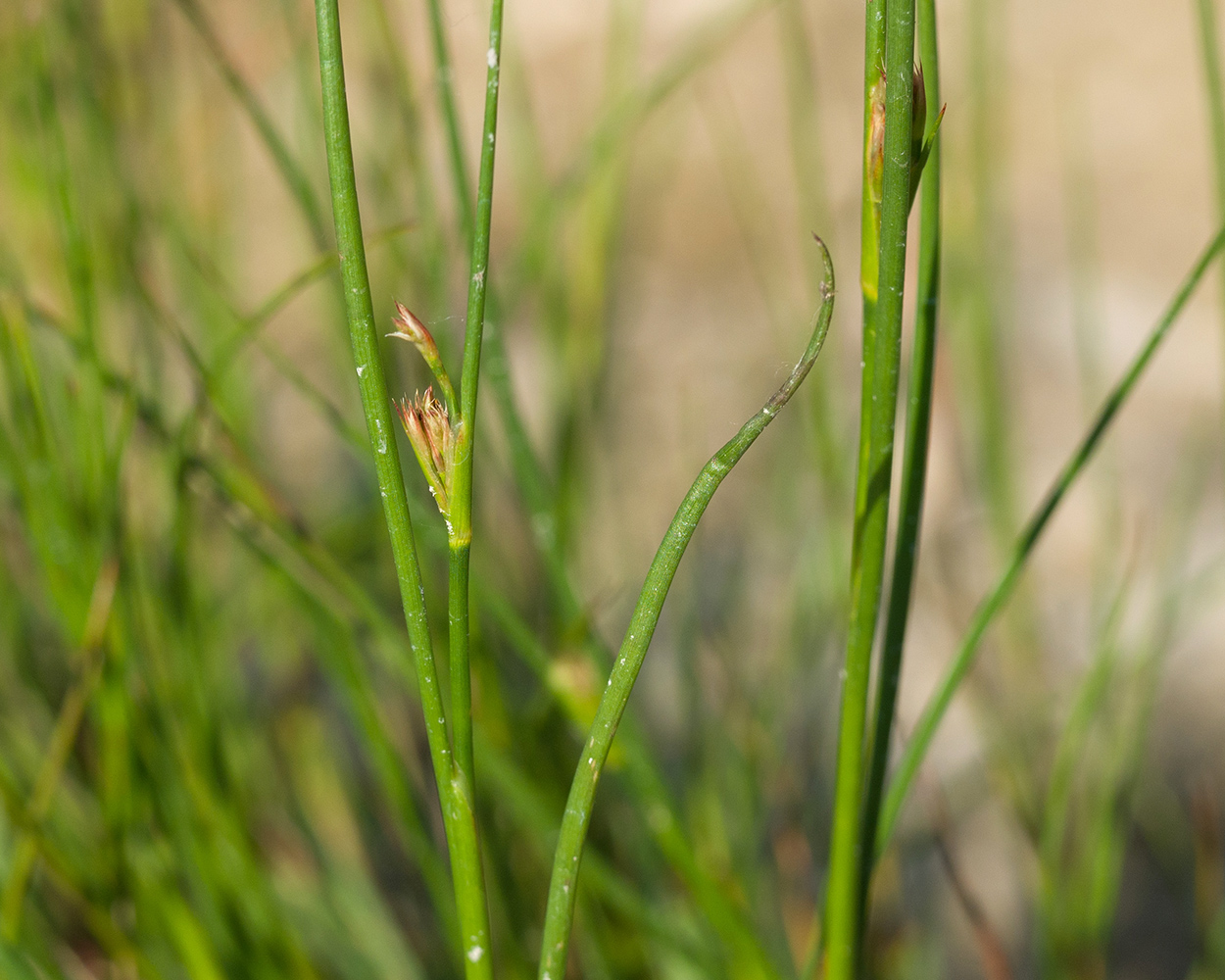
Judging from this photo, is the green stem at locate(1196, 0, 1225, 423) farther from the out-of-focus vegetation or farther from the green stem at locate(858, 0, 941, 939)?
Answer: the green stem at locate(858, 0, 941, 939)

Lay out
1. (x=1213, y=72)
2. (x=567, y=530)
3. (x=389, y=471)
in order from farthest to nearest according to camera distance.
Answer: (x=567, y=530) → (x=1213, y=72) → (x=389, y=471)

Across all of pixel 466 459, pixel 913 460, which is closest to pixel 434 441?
pixel 466 459

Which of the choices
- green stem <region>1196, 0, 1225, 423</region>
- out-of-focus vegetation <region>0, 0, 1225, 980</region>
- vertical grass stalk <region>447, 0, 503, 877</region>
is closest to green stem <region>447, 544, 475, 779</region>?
vertical grass stalk <region>447, 0, 503, 877</region>

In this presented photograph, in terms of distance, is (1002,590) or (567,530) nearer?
(1002,590)

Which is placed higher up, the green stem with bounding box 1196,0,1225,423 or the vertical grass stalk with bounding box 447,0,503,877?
the green stem with bounding box 1196,0,1225,423

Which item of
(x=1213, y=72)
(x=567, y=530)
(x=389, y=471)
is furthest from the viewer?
(x=567, y=530)

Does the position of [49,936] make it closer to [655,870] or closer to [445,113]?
[655,870]

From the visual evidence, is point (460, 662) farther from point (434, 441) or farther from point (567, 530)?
point (567, 530)
